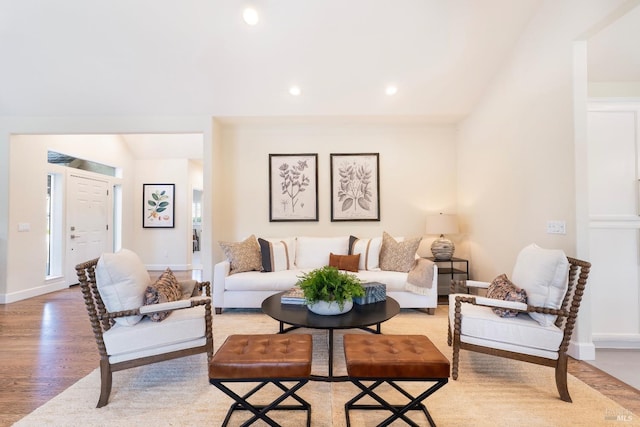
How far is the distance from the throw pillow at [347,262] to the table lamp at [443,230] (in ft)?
3.86

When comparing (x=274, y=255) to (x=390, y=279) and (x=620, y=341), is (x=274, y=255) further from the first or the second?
(x=620, y=341)

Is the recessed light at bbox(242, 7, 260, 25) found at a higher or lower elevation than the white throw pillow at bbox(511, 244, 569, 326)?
higher

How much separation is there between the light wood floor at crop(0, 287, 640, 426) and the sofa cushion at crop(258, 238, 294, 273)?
1888 mm

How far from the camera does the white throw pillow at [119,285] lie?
1.92 metres

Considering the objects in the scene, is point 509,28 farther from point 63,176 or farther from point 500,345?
point 63,176

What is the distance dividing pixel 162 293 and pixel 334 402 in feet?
4.66

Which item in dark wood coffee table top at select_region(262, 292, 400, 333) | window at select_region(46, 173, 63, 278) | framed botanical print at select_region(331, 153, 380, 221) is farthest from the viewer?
window at select_region(46, 173, 63, 278)

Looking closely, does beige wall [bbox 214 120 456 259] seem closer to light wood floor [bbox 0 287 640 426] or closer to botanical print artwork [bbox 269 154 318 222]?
botanical print artwork [bbox 269 154 318 222]

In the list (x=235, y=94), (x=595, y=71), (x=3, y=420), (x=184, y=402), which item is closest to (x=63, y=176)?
(x=235, y=94)

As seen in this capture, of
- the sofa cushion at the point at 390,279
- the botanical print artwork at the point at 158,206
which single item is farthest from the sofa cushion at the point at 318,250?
the botanical print artwork at the point at 158,206

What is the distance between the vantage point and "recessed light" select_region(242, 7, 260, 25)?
3.07m

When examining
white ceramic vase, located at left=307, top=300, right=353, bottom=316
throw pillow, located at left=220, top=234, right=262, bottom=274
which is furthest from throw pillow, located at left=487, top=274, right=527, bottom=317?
throw pillow, located at left=220, top=234, right=262, bottom=274

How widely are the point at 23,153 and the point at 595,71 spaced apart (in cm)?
741

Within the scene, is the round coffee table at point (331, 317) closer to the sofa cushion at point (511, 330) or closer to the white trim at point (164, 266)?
the sofa cushion at point (511, 330)
